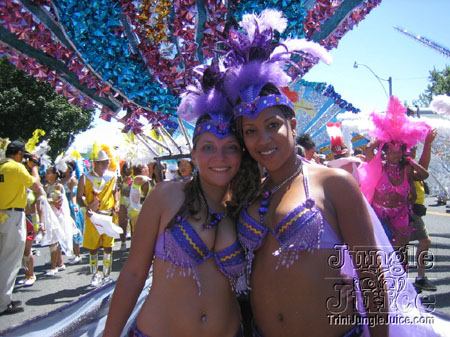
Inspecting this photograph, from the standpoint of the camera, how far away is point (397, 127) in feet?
14.9

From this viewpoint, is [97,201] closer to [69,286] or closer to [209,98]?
[69,286]

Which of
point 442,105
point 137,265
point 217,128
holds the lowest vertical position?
point 137,265

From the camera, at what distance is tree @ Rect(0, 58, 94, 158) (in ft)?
68.3

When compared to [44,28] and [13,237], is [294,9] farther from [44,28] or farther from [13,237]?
[13,237]

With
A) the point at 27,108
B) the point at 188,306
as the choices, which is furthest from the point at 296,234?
the point at 27,108

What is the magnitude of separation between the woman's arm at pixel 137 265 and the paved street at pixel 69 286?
2.71m

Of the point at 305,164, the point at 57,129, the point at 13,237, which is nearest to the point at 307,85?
the point at 13,237

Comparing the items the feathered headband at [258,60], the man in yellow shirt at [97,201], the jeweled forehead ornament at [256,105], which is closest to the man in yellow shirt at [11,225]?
the man in yellow shirt at [97,201]

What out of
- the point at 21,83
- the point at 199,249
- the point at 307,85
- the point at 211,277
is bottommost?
the point at 211,277

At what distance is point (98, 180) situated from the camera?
614cm

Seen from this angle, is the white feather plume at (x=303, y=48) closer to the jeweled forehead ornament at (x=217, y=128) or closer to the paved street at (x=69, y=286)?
the jeweled forehead ornament at (x=217, y=128)

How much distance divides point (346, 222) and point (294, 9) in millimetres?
1593

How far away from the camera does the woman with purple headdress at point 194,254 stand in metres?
1.90

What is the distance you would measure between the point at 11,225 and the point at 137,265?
148 inches
